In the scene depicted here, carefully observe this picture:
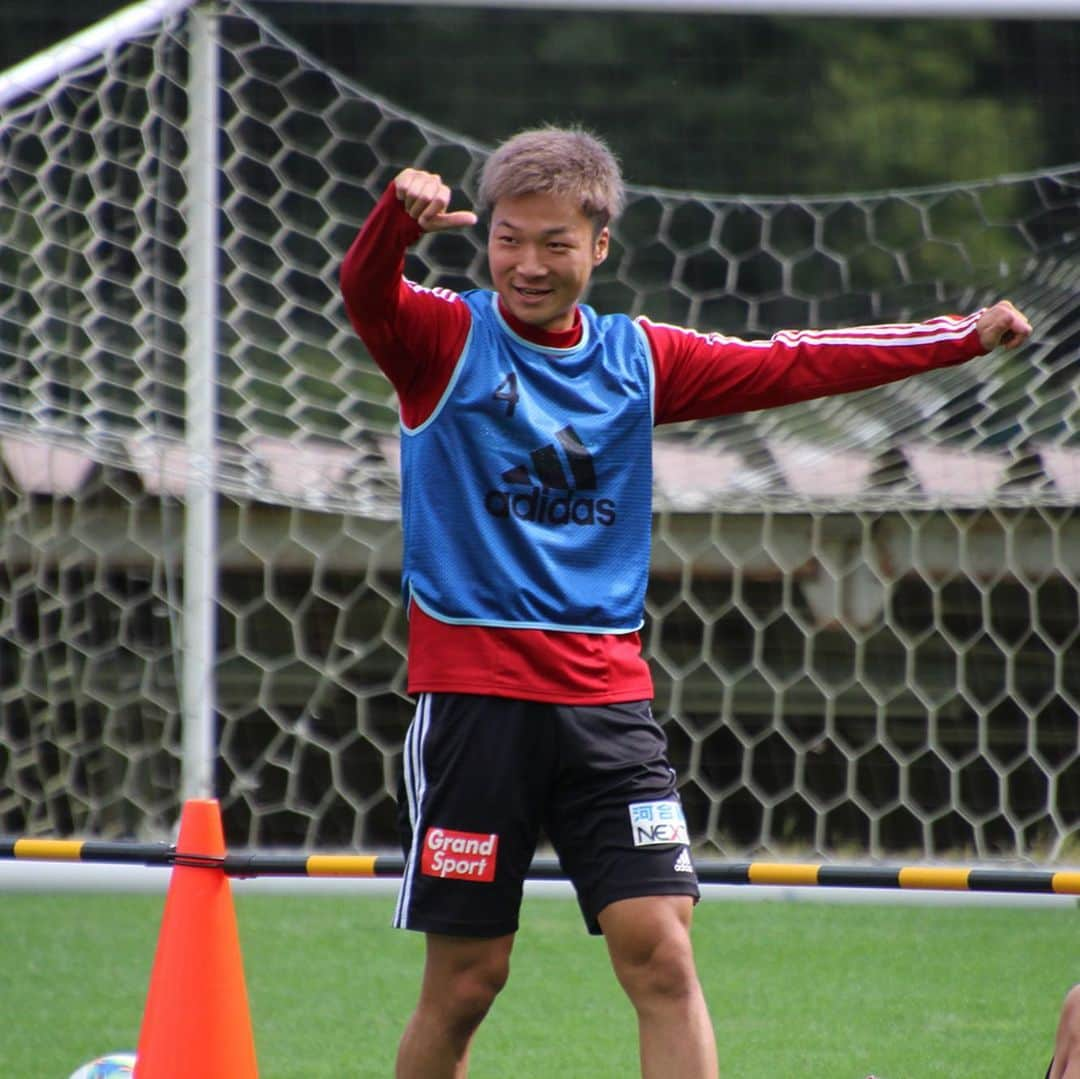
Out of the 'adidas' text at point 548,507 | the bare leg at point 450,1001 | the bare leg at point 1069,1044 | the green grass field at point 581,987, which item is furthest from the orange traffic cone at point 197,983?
the bare leg at point 1069,1044

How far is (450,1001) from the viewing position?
2158mm

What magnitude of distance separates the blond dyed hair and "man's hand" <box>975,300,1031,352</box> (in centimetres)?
47

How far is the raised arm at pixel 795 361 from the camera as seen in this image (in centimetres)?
227

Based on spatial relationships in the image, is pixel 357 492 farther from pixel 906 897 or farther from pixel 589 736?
pixel 589 736

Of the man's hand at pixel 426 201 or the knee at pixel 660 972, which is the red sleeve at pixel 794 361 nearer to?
the man's hand at pixel 426 201

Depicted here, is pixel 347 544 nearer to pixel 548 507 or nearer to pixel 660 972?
pixel 548 507

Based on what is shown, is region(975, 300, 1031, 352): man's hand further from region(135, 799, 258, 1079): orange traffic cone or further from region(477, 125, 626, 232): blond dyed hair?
region(135, 799, 258, 1079): orange traffic cone

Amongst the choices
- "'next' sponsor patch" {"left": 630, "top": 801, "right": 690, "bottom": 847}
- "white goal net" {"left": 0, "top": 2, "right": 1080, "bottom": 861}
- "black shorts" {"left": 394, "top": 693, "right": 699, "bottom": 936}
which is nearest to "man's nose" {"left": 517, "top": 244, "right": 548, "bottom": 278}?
"black shorts" {"left": 394, "top": 693, "right": 699, "bottom": 936}

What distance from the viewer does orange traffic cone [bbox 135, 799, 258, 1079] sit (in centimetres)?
259

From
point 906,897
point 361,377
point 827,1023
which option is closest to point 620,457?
point 827,1023

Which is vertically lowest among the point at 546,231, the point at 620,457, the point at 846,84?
the point at 620,457

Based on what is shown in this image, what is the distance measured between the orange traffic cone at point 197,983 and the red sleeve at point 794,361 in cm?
92

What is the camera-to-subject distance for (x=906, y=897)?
167 inches

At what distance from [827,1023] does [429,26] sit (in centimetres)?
694
